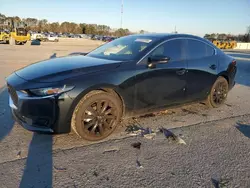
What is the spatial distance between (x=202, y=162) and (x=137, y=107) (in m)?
1.35

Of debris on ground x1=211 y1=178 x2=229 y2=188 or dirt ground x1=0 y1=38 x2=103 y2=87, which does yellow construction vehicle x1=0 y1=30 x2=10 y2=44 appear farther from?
debris on ground x1=211 y1=178 x2=229 y2=188

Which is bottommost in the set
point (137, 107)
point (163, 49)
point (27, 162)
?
point (27, 162)

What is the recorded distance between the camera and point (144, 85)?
390 cm

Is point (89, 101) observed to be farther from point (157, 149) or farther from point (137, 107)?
point (157, 149)

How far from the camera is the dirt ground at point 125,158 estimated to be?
2.60 meters

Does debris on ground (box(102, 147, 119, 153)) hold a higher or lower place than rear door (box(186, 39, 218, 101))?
lower

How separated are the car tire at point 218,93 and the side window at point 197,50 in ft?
2.29

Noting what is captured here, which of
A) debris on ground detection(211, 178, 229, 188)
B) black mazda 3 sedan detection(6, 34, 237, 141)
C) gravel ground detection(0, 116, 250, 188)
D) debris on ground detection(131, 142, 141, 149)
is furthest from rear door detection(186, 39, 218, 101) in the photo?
debris on ground detection(211, 178, 229, 188)

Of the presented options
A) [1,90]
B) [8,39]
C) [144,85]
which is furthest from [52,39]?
[144,85]

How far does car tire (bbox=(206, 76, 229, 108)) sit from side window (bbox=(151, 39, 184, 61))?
135 cm

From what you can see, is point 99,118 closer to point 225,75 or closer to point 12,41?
point 225,75

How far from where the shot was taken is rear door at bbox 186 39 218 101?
4.61m

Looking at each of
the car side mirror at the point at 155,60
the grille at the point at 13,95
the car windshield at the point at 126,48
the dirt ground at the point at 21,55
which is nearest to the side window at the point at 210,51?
the car windshield at the point at 126,48

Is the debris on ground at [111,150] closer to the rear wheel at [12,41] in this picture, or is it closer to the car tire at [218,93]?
the car tire at [218,93]
